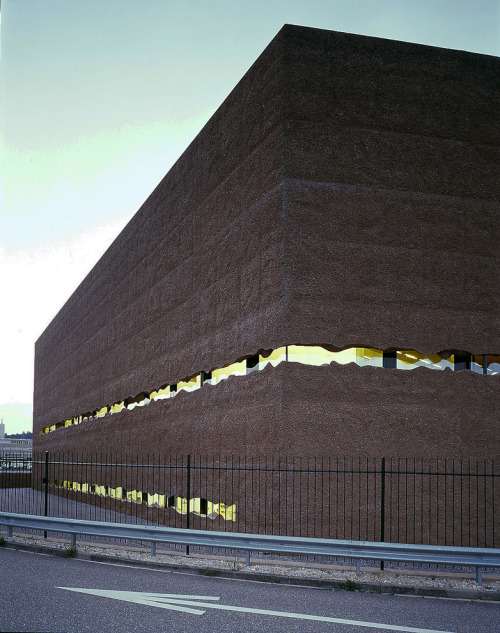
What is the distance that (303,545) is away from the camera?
1079 cm

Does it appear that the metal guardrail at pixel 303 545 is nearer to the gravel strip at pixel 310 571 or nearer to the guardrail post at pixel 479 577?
the guardrail post at pixel 479 577

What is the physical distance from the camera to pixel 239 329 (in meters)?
17.2

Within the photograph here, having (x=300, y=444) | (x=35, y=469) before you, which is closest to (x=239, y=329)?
(x=300, y=444)

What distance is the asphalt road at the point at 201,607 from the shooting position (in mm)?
7414

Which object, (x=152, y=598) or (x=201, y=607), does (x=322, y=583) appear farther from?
(x=152, y=598)

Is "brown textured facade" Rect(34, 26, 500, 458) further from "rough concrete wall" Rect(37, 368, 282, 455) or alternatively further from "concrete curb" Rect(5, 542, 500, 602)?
"concrete curb" Rect(5, 542, 500, 602)

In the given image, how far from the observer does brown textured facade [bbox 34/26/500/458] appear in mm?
14820

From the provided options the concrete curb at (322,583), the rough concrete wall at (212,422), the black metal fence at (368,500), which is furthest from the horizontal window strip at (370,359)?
the concrete curb at (322,583)

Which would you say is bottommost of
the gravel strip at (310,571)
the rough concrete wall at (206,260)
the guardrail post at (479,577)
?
the gravel strip at (310,571)

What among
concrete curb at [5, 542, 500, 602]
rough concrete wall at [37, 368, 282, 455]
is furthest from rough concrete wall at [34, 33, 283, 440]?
concrete curb at [5, 542, 500, 602]

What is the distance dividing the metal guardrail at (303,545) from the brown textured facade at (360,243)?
3.32 meters

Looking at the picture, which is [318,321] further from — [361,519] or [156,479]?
[156,479]

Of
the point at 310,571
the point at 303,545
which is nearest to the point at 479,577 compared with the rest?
the point at 310,571

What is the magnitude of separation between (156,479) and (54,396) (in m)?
26.1
